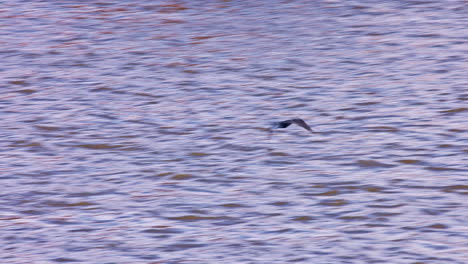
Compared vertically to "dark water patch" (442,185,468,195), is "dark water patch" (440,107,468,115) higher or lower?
higher

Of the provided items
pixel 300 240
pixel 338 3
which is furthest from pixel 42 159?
pixel 338 3

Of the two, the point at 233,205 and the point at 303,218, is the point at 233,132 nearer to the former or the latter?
the point at 233,205

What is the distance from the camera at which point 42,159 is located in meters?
3.63

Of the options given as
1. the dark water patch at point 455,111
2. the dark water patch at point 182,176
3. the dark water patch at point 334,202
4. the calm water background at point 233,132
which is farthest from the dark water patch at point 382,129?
the dark water patch at point 182,176

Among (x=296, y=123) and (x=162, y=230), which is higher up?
(x=296, y=123)

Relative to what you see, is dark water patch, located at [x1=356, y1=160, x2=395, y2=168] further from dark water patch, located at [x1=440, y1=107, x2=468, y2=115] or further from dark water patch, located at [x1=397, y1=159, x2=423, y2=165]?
dark water patch, located at [x1=440, y1=107, x2=468, y2=115]

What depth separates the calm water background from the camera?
2902 mm

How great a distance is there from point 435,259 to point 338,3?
3.17 m

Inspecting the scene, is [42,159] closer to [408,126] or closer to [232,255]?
[232,255]

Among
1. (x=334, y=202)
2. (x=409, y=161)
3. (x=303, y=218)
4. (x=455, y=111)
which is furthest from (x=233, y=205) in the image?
(x=455, y=111)

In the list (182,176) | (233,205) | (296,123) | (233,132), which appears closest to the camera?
(233,205)

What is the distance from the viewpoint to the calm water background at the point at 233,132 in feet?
9.52

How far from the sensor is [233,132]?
3.88 metres

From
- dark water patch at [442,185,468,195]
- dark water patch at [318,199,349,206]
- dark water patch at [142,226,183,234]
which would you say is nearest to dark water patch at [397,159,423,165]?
dark water patch at [442,185,468,195]
